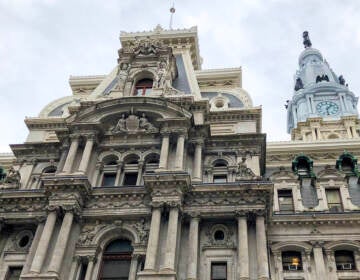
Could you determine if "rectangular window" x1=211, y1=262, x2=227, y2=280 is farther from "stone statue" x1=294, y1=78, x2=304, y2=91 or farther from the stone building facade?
"stone statue" x1=294, y1=78, x2=304, y2=91

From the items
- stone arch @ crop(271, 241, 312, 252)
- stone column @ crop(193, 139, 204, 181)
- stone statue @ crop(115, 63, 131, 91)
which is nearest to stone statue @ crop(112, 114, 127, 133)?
stone statue @ crop(115, 63, 131, 91)

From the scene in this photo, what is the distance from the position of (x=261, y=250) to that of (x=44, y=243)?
11915 mm

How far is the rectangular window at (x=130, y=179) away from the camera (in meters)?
32.8

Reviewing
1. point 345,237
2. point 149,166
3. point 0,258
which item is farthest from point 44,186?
point 345,237

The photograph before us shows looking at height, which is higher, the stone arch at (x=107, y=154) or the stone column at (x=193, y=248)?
the stone arch at (x=107, y=154)


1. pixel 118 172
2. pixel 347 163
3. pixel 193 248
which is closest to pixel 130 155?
pixel 118 172

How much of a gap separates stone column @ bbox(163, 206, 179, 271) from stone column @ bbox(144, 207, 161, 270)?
24.6 inches

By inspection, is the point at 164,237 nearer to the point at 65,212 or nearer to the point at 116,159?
the point at 65,212

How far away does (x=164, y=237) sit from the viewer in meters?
27.8

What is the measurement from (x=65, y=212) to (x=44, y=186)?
7.93ft

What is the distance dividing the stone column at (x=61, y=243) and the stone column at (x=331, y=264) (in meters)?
15.4

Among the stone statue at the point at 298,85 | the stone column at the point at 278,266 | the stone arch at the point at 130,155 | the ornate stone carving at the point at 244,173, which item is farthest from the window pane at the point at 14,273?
the stone statue at the point at 298,85

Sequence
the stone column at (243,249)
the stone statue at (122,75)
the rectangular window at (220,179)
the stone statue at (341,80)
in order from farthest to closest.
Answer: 1. the stone statue at (341,80)
2. the stone statue at (122,75)
3. the rectangular window at (220,179)
4. the stone column at (243,249)

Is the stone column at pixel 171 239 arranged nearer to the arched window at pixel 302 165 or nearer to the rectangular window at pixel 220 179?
the rectangular window at pixel 220 179
